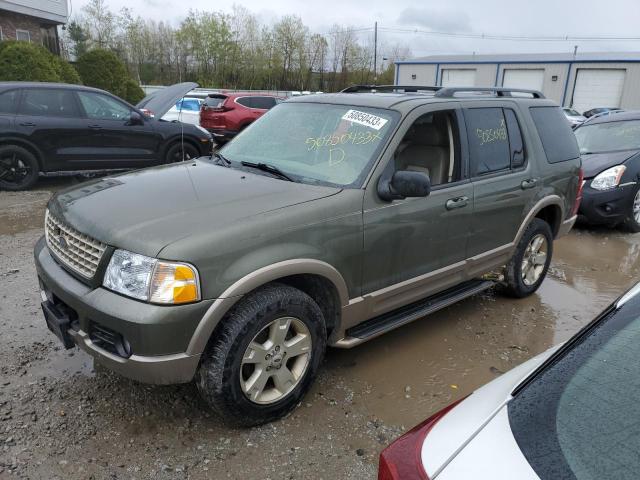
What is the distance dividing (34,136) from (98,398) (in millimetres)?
6572

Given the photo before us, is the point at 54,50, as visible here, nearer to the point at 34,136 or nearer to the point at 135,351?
the point at 34,136

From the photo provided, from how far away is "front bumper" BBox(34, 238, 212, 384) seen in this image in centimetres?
241

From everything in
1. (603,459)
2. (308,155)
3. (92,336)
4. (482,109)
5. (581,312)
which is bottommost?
(581,312)

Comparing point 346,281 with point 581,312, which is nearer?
point 346,281

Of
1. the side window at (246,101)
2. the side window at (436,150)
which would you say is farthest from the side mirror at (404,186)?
the side window at (246,101)

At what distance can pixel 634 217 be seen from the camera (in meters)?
7.57

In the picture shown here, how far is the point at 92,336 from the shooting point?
264 cm

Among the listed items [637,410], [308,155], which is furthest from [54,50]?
[637,410]

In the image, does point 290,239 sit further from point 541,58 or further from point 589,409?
point 541,58

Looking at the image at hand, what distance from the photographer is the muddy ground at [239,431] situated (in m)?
2.64

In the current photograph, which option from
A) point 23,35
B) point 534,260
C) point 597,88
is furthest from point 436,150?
point 597,88

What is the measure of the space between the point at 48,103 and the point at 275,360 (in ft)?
24.8

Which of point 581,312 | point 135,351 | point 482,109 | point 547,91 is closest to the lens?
point 135,351

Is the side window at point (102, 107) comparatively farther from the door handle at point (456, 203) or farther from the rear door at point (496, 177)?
the door handle at point (456, 203)
